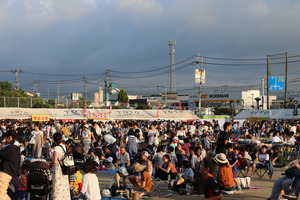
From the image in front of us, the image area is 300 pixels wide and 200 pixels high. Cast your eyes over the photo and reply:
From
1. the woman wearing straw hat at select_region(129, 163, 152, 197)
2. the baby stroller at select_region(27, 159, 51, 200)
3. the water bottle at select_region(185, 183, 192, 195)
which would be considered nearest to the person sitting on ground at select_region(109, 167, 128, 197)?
the woman wearing straw hat at select_region(129, 163, 152, 197)

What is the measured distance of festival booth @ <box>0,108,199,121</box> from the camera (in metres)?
34.6

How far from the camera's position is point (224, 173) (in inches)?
329

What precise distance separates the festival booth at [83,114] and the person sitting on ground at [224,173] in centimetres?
2593

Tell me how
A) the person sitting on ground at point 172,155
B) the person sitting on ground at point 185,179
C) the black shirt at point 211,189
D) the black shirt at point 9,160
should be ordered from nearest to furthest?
1. the black shirt at point 211,189
2. the black shirt at point 9,160
3. the person sitting on ground at point 185,179
4. the person sitting on ground at point 172,155

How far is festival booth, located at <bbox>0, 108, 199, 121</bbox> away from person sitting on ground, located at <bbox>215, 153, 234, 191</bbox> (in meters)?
25.9

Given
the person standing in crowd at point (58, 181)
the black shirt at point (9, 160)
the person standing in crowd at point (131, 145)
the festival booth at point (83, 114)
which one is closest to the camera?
the black shirt at point (9, 160)

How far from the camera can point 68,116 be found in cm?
3772

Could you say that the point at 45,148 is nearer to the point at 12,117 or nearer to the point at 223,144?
the point at 223,144

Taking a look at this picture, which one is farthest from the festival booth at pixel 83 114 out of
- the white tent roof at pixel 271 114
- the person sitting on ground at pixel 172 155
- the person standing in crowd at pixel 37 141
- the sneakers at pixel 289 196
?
the sneakers at pixel 289 196

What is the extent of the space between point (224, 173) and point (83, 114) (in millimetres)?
31124

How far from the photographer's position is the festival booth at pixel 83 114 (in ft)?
113

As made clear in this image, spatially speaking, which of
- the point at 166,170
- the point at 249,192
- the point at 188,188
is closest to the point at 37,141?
the point at 166,170

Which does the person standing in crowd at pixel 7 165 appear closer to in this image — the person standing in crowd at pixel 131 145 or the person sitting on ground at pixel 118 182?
the person sitting on ground at pixel 118 182

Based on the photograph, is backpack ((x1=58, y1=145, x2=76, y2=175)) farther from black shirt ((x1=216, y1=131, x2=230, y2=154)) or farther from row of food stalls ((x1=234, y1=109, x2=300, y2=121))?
row of food stalls ((x1=234, y1=109, x2=300, y2=121))
